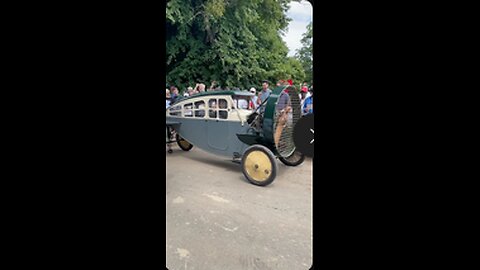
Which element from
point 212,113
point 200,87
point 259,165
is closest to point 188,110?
point 212,113

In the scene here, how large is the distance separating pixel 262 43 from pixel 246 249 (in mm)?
2126

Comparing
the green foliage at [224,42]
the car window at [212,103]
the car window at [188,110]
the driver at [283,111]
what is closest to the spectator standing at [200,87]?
the green foliage at [224,42]

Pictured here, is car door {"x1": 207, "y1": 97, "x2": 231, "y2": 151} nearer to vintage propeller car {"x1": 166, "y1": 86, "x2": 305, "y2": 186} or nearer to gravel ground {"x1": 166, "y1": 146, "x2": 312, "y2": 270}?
vintage propeller car {"x1": 166, "y1": 86, "x2": 305, "y2": 186}

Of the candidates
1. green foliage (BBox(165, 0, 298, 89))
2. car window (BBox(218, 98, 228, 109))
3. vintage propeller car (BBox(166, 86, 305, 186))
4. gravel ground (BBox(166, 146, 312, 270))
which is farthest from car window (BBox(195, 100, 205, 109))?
gravel ground (BBox(166, 146, 312, 270))

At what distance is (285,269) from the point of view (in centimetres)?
110

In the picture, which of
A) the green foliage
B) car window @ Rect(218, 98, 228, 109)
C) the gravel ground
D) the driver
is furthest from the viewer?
car window @ Rect(218, 98, 228, 109)

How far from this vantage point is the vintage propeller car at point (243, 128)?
2.21m

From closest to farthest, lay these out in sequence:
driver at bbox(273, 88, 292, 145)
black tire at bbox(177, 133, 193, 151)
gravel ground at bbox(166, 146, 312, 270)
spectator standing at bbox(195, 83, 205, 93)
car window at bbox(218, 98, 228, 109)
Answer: gravel ground at bbox(166, 146, 312, 270), driver at bbox(273, 88, 292, 145), spectator standing at bbox(195, 83, 205, 93), car window at bbox(218, 98, 228, 109), black tire at bbox(177, 133, 193, 151)

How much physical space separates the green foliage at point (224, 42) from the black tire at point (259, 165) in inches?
26.3

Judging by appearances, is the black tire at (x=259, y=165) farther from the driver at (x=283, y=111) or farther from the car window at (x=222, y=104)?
the car window at (x=222, y=104)

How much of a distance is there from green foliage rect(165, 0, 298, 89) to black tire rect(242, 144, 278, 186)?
67cm

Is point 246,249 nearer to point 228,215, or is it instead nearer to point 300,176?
point 228,215

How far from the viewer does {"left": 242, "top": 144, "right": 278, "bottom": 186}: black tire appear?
2316 millimetres
